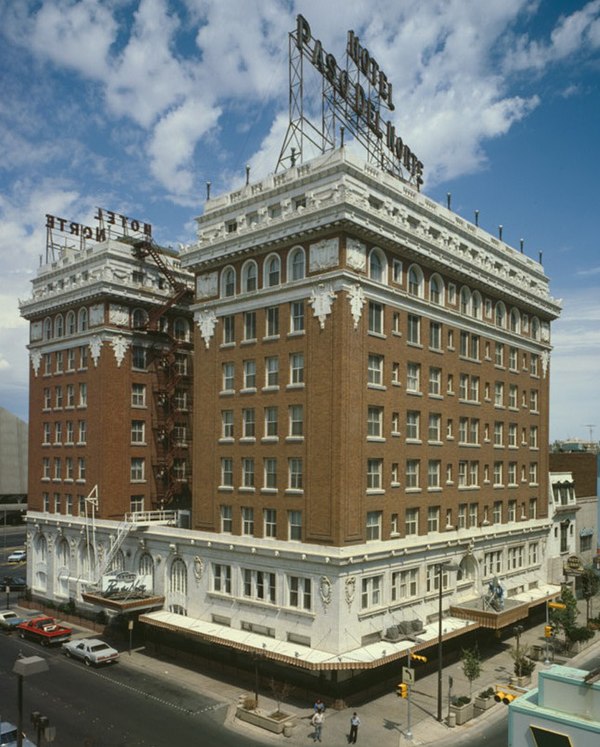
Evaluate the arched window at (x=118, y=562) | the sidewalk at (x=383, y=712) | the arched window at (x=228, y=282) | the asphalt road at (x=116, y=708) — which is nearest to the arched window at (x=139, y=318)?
the arched window at (x=228, y=282)

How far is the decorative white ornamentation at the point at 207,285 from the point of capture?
2052 inches

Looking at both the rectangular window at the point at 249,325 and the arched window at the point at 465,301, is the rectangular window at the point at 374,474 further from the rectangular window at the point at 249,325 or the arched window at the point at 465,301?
the arched window at the point at 465,301

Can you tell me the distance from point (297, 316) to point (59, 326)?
31841 millimetres

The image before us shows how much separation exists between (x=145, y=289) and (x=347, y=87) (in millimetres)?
24981

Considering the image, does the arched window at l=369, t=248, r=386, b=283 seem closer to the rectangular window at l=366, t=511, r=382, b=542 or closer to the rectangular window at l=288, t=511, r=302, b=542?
the rectangular window at l=366, t=511, r=382, b=542

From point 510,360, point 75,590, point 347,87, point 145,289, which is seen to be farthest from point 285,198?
point 75,590

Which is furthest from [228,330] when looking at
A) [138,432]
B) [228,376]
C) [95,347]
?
[138,432]

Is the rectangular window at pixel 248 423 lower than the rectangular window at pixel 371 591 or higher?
higher

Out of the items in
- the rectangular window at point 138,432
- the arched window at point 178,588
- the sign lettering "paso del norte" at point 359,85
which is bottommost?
the arched window at point 178,588

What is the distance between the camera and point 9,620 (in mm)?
58969

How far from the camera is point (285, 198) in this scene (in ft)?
158

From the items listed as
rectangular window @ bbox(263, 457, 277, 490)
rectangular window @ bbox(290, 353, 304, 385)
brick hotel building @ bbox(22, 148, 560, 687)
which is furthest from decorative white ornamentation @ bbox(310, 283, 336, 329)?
rectangular window @ bbox(263, 457, 277, 490)

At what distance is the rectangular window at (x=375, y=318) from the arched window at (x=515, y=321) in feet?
71.3

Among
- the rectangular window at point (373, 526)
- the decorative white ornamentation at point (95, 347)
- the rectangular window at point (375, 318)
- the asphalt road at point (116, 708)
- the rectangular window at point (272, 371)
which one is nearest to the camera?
the asphalt road at point (116, 708)
